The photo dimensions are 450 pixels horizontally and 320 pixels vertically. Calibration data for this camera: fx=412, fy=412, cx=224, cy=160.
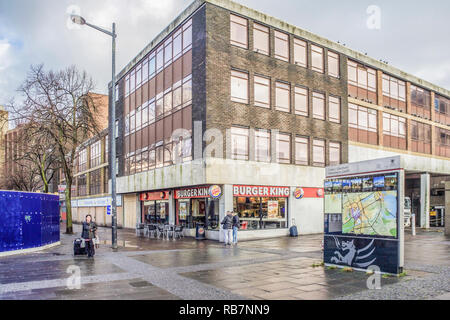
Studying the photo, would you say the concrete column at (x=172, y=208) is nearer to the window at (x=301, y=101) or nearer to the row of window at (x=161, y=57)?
the row of window at (x=161, y=57)

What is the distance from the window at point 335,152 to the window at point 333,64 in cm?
514

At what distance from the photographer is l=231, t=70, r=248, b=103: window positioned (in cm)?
2455

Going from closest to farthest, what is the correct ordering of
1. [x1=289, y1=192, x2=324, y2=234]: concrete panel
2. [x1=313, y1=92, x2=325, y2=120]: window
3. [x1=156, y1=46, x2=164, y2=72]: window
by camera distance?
[x1=289, y1=192, x2=324, y2=234]: concrete panel, [x1=313, y1=92, x2=325, y2=120]: window, [x1=156, y1=46, x2=164, y2=72]: window

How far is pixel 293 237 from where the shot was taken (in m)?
25.4

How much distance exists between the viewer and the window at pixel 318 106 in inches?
1144

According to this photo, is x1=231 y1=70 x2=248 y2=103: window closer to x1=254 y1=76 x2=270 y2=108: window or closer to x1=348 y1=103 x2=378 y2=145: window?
x1=254 y1=76 x2=270 y2=108: window

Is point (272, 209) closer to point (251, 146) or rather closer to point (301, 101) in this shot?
point (251, 146)

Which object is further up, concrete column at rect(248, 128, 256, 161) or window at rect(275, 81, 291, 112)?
window at rect(275, 81, 291, 112)

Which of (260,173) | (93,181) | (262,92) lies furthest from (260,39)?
(93,181)

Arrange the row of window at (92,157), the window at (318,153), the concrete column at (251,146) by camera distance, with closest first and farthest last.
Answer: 1. the concrete column at (251,146)
2. the window at (318,153)
3. the row of window at (92,157)

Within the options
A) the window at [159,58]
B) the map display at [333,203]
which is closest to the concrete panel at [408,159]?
the window at [159,58]

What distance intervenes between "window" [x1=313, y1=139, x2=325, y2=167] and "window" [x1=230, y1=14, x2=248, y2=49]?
860cm

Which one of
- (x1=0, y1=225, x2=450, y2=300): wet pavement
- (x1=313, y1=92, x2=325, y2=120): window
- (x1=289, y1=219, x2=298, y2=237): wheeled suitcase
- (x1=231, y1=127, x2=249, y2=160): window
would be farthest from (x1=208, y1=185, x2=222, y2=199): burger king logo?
(x1=313, y1=92, x2=325, y2=120): window

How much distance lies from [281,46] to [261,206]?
10.7 metres
